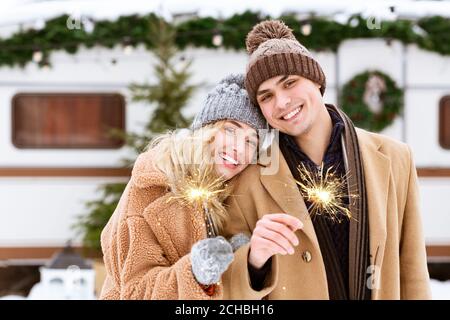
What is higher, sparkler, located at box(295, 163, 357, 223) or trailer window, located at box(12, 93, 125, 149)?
trailer window, located at box(12, 93, 125, 149)

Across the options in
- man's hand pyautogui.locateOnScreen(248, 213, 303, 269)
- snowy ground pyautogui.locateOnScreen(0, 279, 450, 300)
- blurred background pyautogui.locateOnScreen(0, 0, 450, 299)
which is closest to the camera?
man's hand pyautogui.locateOnScreen(248, 213, 303, 269)

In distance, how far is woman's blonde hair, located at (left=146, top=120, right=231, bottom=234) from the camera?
130 cm

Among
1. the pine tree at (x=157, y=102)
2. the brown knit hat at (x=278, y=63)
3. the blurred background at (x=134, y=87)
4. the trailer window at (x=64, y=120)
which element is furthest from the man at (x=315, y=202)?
the trailer window at (x=64, y=120)

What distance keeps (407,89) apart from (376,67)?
323 millimetres

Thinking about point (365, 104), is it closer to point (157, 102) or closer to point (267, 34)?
point (157, 102)

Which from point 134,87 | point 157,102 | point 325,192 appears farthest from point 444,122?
point 325,192

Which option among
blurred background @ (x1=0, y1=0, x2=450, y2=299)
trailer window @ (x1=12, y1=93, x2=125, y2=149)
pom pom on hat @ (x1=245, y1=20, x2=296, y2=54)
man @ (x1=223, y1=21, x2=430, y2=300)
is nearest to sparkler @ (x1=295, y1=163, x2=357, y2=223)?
man @ (x1=223, y1=21, x2=430, y2=300)

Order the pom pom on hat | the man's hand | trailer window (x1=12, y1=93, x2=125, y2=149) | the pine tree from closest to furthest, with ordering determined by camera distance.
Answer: the man's hand < the pom pom on hat < the pine tree < trailer window (x1=12, y1=93, x2=125, y2=149)

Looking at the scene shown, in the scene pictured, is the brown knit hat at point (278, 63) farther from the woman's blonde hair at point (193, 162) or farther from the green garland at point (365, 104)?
the green garland at point (365, 104)

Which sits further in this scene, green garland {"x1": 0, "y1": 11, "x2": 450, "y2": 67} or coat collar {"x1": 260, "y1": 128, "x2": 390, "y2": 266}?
green garland {"x1": 0, "y1": 11, "x2": 450, "y2": 67}

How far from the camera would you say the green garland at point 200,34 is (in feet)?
15.3

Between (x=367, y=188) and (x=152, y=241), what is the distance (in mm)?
500

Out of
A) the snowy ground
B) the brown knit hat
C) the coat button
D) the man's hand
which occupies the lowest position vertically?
the snowy ground

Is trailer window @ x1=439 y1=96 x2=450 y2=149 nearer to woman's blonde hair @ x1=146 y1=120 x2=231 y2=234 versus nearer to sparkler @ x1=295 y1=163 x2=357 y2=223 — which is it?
sparkler @ x1=295 y1=163 x2=357 y2=223
